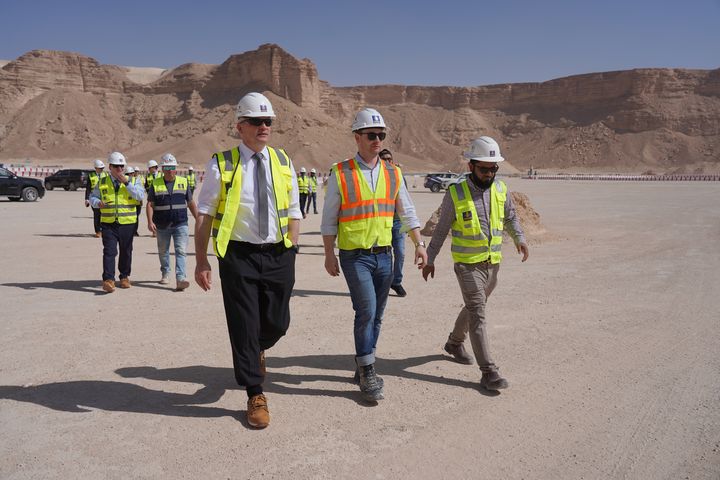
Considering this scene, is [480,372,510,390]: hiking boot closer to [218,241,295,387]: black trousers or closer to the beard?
the beard

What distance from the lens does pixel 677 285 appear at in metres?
8.87

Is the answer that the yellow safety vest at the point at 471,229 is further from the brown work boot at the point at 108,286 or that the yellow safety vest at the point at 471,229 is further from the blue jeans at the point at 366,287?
the brown work boot at the point at 108,286

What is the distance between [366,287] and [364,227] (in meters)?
0.46

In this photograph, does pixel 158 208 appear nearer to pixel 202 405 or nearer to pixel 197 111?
pixel 202 405

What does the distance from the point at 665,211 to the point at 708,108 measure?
366 feet

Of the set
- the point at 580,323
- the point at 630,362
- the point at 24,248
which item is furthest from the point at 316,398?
the point at 24,248

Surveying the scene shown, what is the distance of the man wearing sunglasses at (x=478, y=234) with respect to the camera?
4.72 metres

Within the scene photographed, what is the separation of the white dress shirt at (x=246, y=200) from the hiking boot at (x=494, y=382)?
2.03 m

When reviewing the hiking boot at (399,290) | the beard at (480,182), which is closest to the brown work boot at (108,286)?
the hiking boot at (399,290)

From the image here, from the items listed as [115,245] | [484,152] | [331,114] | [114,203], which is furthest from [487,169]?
[331,114]

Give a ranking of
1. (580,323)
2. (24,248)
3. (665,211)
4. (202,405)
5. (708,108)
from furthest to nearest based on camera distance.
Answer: (708,108) < (665,211) < (24,248) < (580,323) < (202,405)

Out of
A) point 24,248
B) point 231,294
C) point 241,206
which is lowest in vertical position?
point 24,248

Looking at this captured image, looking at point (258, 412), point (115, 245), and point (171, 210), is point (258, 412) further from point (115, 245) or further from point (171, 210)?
point (115, 245)

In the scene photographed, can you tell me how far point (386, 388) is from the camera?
475 centimetres
